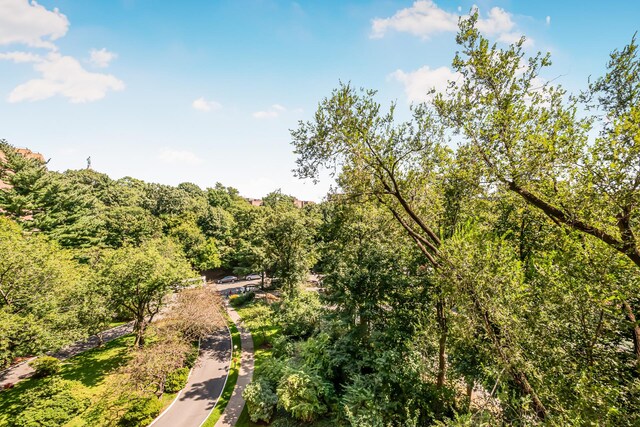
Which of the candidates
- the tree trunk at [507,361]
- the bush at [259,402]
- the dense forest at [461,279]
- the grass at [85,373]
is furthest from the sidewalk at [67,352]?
the tree trunk at [507,361]

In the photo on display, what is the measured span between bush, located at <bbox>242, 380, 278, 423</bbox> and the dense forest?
7 cm

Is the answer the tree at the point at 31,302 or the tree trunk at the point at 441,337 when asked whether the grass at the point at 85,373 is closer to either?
the tree at the point at 31,302

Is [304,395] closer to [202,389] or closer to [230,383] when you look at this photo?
[230,383]

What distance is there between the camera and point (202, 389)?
18547mm

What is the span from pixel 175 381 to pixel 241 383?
446 centimetres

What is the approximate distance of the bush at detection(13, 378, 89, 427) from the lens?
13.7 meters

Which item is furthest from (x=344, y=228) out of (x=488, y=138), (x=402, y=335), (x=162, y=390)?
(x=162, y=390)

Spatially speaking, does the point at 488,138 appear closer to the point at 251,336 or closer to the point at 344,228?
the point at 344,228

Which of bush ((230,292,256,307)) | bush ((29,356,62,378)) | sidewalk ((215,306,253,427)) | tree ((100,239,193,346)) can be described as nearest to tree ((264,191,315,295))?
bush ((230,292,256,307))

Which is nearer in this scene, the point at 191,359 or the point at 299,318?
the point at 299,318

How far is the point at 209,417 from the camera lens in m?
16.0

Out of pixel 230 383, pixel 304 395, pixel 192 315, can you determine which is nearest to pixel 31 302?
pixel 192 315

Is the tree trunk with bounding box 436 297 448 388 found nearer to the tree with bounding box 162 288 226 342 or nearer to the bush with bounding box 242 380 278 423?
the bush with bounding box 242 380 278 423

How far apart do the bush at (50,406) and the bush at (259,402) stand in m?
9.91
